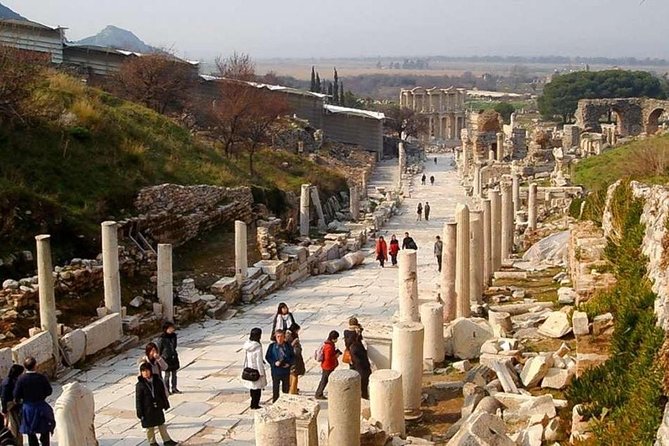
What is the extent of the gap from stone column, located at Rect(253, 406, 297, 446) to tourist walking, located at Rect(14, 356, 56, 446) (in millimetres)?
2998

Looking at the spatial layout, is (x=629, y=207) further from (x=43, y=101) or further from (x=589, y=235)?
(x=43, y=101)

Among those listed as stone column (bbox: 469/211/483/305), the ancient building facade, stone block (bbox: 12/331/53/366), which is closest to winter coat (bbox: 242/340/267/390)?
stone block (bbox: 12/331/53/366)

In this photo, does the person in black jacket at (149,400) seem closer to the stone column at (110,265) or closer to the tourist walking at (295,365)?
the tourist walking at (295,365)

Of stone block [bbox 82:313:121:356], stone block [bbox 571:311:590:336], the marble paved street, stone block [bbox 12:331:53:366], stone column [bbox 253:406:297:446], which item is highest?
stone block [bbox 571:311:590:336]

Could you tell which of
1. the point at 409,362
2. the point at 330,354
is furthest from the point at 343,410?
the point at 330,354

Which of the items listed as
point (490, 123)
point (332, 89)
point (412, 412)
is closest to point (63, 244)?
point (412, 412)

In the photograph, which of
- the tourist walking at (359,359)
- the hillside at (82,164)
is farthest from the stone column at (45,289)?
the tourist walking at (359,359)

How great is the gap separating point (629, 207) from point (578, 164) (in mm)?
28166

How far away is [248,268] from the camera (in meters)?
21.0

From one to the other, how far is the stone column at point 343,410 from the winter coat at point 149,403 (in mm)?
2216

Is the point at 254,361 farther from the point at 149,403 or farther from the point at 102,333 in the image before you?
the point at 102,333

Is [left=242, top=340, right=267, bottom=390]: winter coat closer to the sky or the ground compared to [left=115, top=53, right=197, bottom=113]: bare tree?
closer to the ground

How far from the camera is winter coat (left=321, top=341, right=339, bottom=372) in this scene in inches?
420

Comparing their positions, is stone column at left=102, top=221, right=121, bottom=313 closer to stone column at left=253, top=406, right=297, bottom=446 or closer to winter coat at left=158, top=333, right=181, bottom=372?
winter coat at left=158, top=333, right=181, bottom=372
